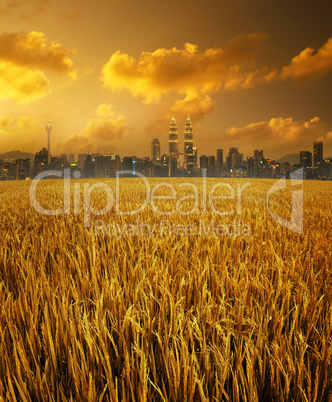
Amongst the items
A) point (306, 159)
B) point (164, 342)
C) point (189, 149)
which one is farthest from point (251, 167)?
point (164, 342)

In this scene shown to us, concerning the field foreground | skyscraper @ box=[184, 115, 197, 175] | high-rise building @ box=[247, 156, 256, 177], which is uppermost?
skyscraper @ box=[184, 115, 197, 175]

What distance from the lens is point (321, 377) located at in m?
0.75

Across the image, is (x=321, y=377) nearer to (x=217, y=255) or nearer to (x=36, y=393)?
(x=36, y=393)

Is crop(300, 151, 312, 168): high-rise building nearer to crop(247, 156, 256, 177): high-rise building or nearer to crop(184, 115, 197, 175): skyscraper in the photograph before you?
crop(247, 156, 256, 177): high-rise building

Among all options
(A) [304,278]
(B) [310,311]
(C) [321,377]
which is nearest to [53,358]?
(C) [321,377]

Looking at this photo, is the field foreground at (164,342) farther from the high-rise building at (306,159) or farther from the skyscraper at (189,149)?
the skyscraper at (189,149)

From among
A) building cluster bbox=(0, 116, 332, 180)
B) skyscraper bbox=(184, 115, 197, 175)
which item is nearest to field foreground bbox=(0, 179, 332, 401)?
building cluster bbox=(0, 116, 332, 180)

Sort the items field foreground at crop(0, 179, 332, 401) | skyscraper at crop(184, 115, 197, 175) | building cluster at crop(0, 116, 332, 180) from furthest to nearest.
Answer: skyscraper at crop(184, 115, 197, 175)
building cluster at crop(0, 116, 332, 180)
field foreground at crop(0, 179, 332, 401)

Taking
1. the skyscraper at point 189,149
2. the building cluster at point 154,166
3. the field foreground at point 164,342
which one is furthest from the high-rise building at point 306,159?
the field foreground at point 164,342

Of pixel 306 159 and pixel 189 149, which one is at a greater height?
pixel 189 149

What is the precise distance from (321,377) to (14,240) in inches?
100

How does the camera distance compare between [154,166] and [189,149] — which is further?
[189,149]

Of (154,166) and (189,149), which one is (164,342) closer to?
(154,166)

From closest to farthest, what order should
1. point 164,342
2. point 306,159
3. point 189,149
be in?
point 164,342 → point 306,159 → point 189,149
